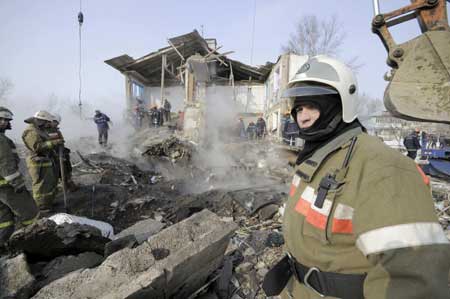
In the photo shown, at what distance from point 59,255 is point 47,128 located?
3.62 m

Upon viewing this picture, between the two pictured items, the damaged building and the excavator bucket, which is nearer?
the excavator bucket

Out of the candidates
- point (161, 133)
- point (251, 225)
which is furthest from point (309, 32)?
point (251, 225)

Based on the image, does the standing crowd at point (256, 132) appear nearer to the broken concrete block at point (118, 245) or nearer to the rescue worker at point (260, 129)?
the rescue worker at point (260, 129)

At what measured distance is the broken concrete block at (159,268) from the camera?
6.26ft

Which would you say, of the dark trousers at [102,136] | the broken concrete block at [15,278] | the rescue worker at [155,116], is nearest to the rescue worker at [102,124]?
the dark trousers at [102,136]

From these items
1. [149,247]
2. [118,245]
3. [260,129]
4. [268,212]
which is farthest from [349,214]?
[260,129]

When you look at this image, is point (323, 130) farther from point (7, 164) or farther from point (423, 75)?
point (7, 164)

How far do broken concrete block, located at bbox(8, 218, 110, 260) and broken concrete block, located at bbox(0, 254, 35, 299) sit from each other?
0.22 metres

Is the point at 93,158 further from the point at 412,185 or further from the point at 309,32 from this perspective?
the point at 309,32

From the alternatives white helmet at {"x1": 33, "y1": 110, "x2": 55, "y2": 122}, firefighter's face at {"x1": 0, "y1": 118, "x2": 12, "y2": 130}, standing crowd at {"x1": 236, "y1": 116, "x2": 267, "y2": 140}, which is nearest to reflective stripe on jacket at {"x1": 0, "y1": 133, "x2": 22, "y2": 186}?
firefighter's face at {"x1": 0, "y1": 118, "x2": 12, "y2": 130}

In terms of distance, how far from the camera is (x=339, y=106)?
1.35 metres

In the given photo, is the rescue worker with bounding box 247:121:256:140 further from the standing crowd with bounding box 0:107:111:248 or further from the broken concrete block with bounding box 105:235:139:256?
the broken concrete block with bounding box 105:235:139:256

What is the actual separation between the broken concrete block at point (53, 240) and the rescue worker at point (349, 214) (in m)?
2.26

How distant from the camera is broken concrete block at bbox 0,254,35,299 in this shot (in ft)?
6.55
